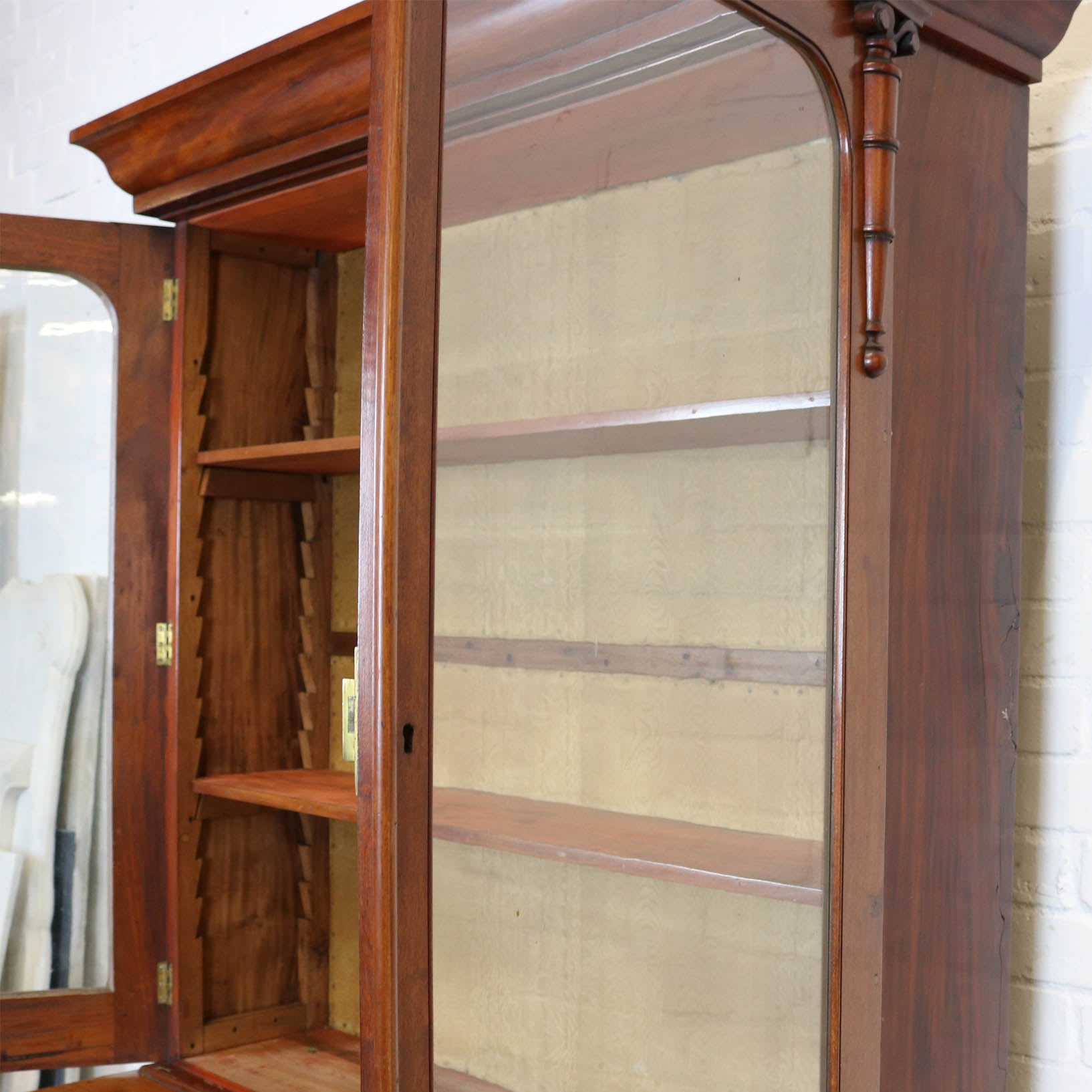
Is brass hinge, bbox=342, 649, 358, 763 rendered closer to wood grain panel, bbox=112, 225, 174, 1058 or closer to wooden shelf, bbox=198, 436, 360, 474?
wooden shelf, bbox=198, 436, 360, 474

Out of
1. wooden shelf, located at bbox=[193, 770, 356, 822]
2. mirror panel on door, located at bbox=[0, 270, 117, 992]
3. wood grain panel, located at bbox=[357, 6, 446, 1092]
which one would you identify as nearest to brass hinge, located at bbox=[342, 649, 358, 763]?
wood grain panel, located at bbox=[357, 6, 446, 1092]

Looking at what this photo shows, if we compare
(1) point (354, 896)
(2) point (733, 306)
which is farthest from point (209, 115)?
(1) point (354, 896)

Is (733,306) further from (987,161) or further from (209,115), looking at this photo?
(209,115)

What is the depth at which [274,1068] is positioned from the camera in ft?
5.76

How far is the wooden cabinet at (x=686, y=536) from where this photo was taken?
0.78 metres

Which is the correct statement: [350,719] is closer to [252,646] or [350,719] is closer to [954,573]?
[954,573]

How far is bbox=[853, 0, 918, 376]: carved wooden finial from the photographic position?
41.4 inches

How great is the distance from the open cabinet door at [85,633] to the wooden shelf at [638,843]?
1.02m

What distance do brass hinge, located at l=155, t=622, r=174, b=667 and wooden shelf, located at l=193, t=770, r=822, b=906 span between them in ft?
3.34

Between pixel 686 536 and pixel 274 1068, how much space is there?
3.79 feet

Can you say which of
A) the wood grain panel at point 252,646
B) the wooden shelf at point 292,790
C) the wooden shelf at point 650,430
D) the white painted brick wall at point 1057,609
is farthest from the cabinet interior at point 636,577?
the wood grain panel at point 252,646

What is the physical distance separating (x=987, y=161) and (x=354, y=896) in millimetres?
1350

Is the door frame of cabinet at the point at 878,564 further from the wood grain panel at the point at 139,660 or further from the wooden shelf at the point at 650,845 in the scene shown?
the wood grain panel at the point at 139,660

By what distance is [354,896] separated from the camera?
6.32 ft
